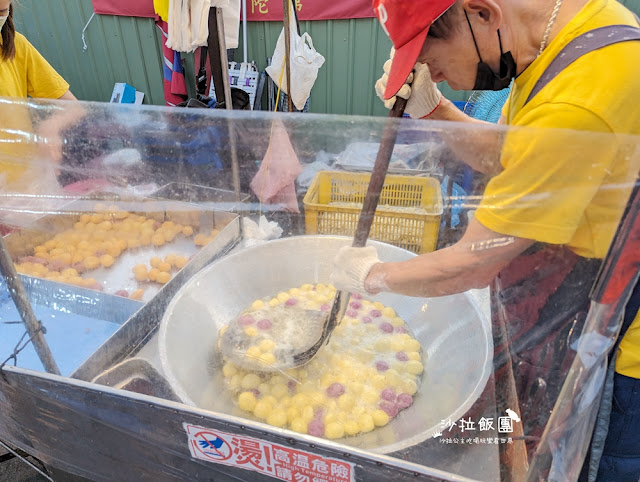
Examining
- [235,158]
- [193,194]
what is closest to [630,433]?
[235,158]

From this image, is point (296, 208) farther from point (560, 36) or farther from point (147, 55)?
point (147, 55)

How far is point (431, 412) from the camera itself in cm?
116

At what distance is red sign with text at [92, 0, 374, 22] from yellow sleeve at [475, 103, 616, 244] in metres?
3.67

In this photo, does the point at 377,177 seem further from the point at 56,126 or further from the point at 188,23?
the point at 188,23

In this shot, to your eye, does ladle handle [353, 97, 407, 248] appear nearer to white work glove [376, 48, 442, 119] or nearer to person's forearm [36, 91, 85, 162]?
white work glove [376, 48, 442, 119]

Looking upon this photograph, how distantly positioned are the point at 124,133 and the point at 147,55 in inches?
163

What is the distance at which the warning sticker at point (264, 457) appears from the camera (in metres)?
0.92

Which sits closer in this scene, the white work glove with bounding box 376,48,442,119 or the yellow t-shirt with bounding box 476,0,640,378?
the yellow t-shirt with bounding box 476,0,640,378

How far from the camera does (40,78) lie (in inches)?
96.9

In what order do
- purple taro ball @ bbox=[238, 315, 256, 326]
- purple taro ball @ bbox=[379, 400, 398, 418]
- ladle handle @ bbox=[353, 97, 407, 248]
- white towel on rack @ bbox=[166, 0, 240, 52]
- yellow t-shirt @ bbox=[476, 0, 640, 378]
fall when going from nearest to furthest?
yellow t-shirt @ bbox=[476, 0, 640, 378]
ladle handle @ bbox=[353, 97, 407, 248]
purple taro ball @ bbox=[379, 400, 398, 418]
purple taro ball @ bbox=[238, 315, 256, 326]
white towel on rack @ bbox=[166, 0, 240, 52]

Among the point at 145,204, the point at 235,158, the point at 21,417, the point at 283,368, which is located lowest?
the point at 21,417

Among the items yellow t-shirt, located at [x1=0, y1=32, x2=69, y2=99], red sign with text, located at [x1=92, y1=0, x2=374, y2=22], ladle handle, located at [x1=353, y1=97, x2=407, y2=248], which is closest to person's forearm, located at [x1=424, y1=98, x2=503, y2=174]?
ladle handle, located at [x1=353, y1=97, x2=407, y2=248]

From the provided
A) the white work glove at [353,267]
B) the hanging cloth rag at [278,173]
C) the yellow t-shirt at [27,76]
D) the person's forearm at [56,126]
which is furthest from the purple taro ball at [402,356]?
the yellow t-shirt at [27,76]

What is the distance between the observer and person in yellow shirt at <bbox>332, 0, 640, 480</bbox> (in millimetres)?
820
